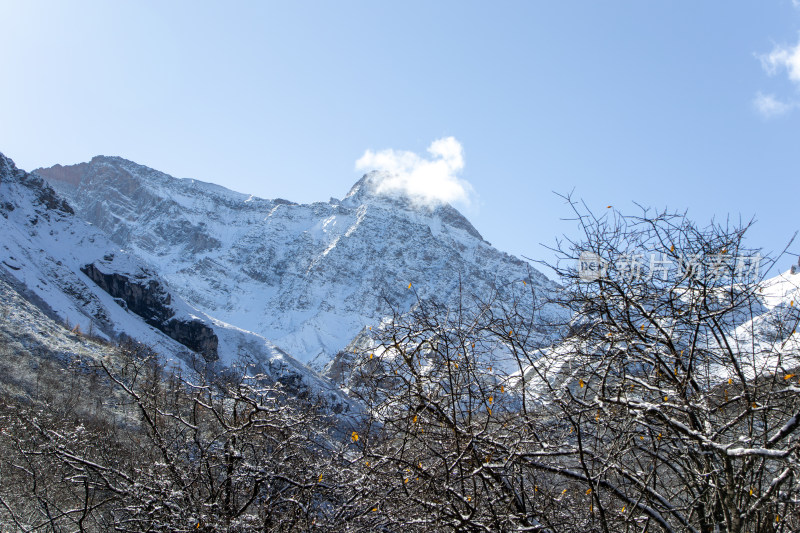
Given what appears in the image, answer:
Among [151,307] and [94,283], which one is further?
[151,307]

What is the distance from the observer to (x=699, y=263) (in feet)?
12.3

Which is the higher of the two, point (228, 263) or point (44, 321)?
point (228, 263)

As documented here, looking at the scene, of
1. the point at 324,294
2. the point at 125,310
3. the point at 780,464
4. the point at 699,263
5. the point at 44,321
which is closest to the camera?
the point at 780,464

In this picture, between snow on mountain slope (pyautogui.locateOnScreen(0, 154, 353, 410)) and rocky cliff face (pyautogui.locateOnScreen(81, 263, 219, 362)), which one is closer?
snow on mountain slope (pyautogui.locateOnScreen(0, 154, 353, 410))

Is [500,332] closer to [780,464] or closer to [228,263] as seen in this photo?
[780,464]

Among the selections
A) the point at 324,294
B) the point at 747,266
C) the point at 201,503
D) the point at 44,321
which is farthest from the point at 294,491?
the point at 324,294

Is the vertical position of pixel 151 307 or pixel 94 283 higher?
pixel 94 283

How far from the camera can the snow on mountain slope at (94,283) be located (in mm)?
56125

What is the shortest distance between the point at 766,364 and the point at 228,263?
200 metres

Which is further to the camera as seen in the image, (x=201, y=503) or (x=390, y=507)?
(x=201, y=503)

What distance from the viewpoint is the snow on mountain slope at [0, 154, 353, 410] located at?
56125 mm

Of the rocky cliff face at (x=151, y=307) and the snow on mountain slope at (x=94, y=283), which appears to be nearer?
the snow on mountain slope at (x=94, y=283)

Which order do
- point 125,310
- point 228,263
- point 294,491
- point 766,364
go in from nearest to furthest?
point 766,364 < point 294,491 < point 125,310 < point 228,263

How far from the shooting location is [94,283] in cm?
6372
